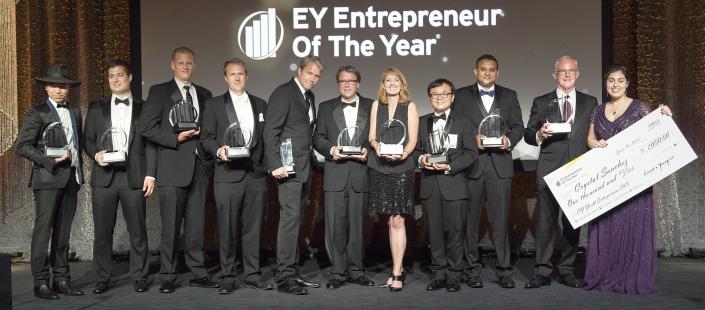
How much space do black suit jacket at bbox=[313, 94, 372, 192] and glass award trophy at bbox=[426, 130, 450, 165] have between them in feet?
1.58

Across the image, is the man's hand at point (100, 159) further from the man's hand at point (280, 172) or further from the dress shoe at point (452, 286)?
the dress shoe at point (452, 286)

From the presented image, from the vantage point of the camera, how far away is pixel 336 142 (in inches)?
219

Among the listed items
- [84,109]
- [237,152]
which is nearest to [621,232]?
[237,152]

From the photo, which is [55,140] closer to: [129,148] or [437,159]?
[129,148]

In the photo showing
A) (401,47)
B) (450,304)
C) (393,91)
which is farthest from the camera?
(401,47)

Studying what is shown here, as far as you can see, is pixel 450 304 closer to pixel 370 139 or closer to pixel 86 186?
pixel 370 139

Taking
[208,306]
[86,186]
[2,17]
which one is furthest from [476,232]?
[2,17]

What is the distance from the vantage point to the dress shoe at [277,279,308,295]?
529 centimetres

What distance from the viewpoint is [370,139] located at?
5.44m

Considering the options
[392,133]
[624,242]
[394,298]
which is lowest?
[394,298]

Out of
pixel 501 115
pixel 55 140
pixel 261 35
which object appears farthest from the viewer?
pixel 261 35

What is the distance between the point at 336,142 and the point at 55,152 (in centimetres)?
189

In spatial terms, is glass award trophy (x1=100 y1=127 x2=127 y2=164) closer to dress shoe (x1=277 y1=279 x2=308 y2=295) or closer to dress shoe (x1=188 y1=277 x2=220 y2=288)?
dress shoe (x1=188 y1=277 x2=220 y2=288)

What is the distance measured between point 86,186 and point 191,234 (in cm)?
211
